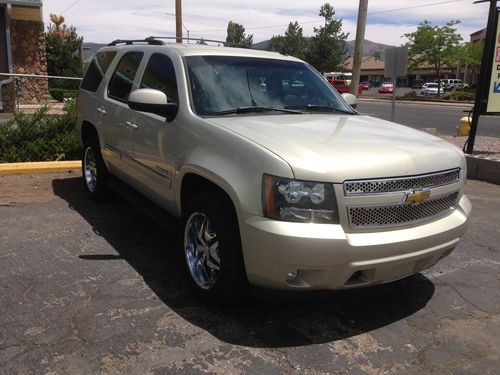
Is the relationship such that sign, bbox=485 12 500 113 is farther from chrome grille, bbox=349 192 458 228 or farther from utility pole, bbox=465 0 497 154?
chrome grille, bbox=349 192 458 228

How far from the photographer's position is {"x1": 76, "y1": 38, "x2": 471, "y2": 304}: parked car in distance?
2.94 meters

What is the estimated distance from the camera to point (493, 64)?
9.30 meters

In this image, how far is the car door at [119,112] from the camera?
489 centimetres

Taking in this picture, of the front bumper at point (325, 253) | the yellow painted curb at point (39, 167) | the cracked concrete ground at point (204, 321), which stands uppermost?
the front bumper at point (325, 253)

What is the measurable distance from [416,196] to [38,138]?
6.74 meters

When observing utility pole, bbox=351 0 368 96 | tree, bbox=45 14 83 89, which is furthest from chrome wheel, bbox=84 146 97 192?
tree, bbox=45 14 83 89

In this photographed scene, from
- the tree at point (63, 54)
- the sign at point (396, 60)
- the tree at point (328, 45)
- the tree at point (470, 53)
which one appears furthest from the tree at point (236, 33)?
the sign at point (396, 60)

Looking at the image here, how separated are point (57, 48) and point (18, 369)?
1086 inches

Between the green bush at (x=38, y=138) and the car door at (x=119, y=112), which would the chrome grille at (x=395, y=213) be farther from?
the green bush at (x=38, y=138)

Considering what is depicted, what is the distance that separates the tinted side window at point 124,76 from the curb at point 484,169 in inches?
242

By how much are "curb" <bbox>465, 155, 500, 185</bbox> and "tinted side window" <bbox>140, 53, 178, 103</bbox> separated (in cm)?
613

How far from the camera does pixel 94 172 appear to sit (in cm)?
613

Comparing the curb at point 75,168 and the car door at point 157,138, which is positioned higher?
the car door at point 157,138

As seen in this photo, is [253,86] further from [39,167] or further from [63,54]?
[63,54]
